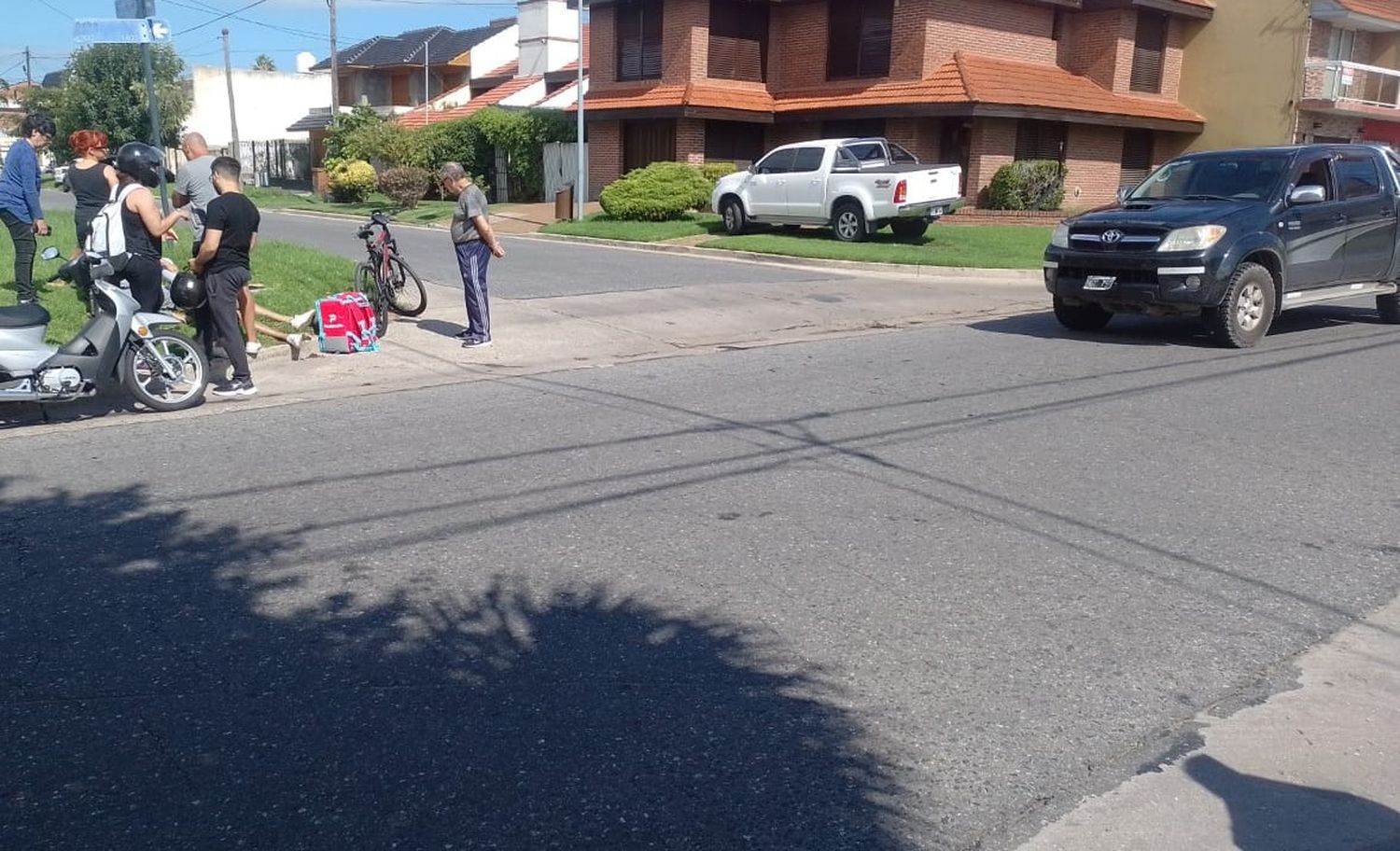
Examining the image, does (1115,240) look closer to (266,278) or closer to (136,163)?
(136,163)

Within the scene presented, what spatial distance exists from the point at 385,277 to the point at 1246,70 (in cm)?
2760

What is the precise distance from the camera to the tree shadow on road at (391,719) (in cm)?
342

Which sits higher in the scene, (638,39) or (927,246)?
(638,39)

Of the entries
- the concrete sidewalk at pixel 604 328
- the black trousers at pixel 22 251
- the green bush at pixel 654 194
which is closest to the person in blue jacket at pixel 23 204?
the black trousers at pixel 22 251

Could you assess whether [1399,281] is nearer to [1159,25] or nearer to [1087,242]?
[1087,242]

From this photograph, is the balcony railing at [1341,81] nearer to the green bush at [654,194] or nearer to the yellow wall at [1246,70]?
the yellow wall at [1246,70]

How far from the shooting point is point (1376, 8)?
32.5 meters

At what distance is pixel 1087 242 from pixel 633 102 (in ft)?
67.3

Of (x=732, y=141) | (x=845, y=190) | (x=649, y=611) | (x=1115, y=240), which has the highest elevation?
(x=732, y=141)

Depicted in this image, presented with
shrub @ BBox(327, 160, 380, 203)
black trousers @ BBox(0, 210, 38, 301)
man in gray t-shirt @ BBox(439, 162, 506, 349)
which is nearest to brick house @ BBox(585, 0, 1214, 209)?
shrub @ BBox(327, 160, 380, 203)

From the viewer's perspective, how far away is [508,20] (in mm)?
58281

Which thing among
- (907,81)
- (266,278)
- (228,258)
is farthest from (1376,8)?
(228,258)

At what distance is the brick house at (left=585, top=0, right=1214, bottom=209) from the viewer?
27688 mm

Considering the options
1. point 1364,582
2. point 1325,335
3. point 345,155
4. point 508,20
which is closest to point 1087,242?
point 1325,335
